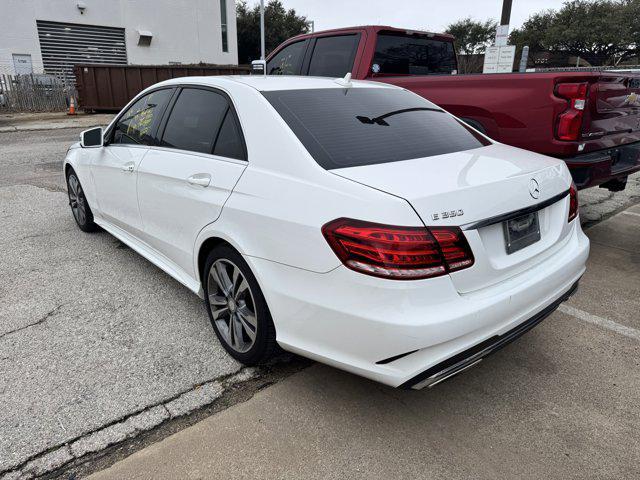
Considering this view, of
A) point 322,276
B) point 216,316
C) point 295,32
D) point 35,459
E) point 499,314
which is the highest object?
point 295,32

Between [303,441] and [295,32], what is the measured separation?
49288 mm

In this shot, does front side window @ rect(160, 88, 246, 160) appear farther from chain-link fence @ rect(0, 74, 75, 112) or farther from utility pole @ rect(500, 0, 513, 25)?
chain-link fence @ rect(0, 74, 75, 112)

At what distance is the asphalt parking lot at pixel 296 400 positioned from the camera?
221cm

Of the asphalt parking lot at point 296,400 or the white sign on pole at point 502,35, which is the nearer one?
the asphalt parking lot at point 296,400

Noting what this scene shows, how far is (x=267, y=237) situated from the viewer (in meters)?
2.38

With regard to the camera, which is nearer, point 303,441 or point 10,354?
point 303,441

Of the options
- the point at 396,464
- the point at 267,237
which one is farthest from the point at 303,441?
the point at 267,237

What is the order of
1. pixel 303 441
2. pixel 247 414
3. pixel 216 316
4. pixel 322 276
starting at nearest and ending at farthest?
pixel 322 276 → pixel 303 441 → pixel 247 414 → pixel 216 316

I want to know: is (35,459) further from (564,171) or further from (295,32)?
(295,32)

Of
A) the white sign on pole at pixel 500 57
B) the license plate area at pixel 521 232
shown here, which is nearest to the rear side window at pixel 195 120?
the license plate area at pixel 521 232

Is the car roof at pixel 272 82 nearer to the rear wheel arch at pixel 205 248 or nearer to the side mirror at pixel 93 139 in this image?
the rear wheel arch at pixel 205 248

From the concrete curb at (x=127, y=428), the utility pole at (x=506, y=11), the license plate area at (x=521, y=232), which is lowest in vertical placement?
the concrete curb at (x=127, y=428)

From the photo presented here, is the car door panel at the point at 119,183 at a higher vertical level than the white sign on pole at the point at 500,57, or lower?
lower

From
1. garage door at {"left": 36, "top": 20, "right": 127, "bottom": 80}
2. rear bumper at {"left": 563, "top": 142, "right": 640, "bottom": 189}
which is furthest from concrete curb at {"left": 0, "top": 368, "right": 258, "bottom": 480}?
garage door at {"left": 36, "top": 20, "right": 127, "bottom": 80}
